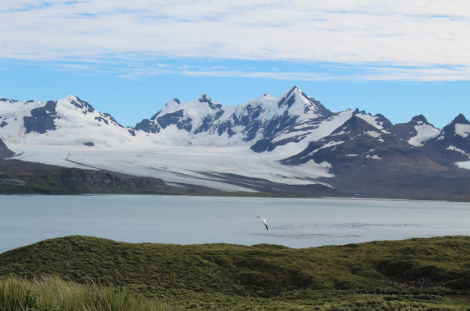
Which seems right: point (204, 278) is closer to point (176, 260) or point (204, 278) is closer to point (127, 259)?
point (176, 260)

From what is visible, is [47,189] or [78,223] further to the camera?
[47,189]

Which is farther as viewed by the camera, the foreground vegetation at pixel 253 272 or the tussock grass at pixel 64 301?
the foreground vegetation at pixel 253 272

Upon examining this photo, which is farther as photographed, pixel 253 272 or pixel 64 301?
pixel 253 272

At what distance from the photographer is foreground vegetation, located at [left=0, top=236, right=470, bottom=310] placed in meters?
24.1

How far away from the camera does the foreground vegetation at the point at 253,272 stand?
949 inches

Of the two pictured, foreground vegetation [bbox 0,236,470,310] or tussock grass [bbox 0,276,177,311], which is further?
foreground vegetation [bbox 0,236,470,310]

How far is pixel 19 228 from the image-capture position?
6512cm

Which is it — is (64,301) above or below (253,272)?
above

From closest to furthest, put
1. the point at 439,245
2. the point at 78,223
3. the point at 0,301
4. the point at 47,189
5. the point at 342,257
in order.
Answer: the point at 0,301 < the point at 342,257 < the point at 439,245 < the point at 78,223 < the point at 47,189

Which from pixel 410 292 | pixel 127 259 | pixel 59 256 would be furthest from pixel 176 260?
pixel 410 292

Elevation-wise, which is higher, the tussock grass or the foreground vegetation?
the tussock grass

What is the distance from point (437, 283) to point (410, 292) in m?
2.93

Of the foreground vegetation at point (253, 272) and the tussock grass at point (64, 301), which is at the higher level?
the tussock grass at point (64, 301)

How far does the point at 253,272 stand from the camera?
29266mm
